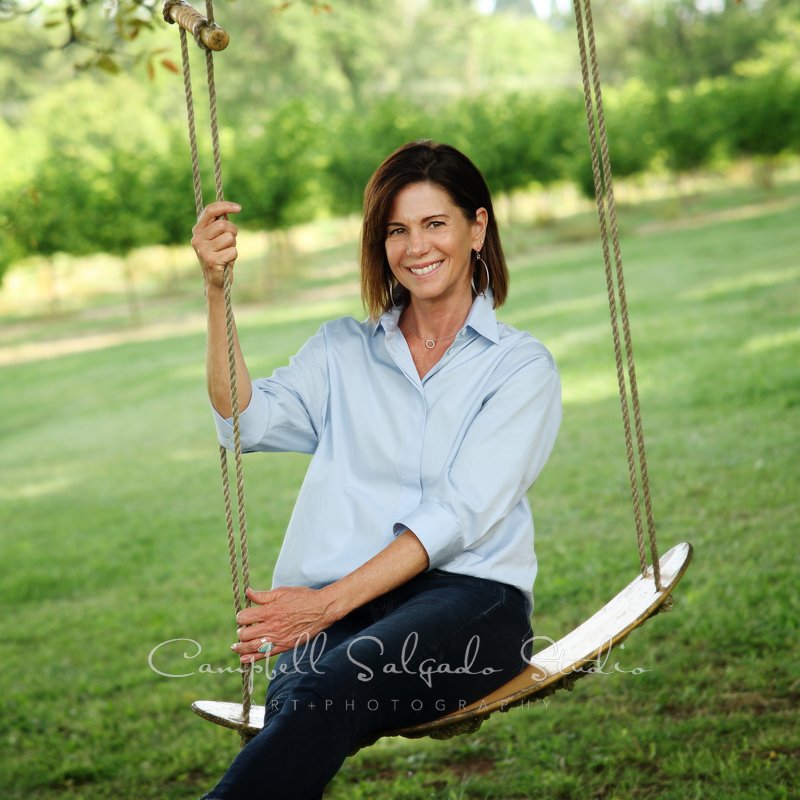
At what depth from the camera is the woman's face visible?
2752mm

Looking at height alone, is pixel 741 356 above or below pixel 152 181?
below

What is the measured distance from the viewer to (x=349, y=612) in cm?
246

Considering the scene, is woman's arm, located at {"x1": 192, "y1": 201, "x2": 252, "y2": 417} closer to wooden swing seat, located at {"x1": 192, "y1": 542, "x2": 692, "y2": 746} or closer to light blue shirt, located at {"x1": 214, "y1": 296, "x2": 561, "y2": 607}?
light blue shirt, located at {"x1": 214, "y1": 296, "x2": 561, "y2": 607}

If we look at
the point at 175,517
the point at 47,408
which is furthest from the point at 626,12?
the point at 175,517

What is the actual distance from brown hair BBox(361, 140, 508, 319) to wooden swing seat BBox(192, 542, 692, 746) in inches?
33.0

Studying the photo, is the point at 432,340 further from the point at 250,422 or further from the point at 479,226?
the point at 250,422

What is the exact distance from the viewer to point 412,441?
8.71 feet

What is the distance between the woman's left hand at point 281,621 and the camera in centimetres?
238

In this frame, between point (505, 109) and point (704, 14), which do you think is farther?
point (704, 14)

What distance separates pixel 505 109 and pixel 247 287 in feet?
29.2

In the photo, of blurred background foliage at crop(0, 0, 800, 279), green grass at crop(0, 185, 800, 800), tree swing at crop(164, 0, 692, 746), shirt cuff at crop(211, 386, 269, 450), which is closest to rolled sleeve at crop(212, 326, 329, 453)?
shirt cuff at crop(211, 386, 269, 450)

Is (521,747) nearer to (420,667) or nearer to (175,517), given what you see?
(420,667)

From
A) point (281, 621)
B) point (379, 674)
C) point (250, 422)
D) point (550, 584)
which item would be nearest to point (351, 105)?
point (550, 584)

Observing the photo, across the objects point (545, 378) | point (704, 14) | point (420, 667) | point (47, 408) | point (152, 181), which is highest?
point (704, 14)
